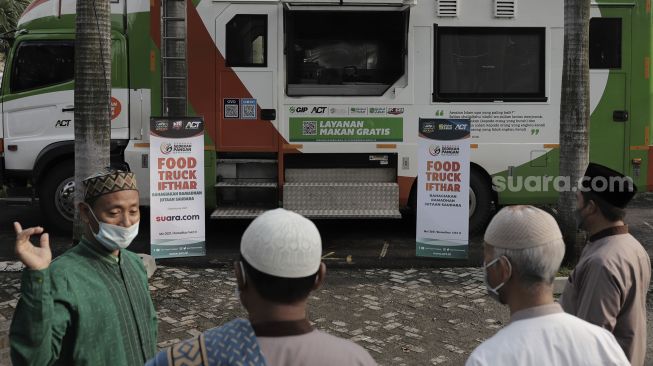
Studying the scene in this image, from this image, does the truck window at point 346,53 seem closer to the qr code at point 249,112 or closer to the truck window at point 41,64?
the qr code at point 249,112

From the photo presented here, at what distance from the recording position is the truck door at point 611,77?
939 cm

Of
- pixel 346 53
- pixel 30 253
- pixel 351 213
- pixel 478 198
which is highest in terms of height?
pixel 346 53

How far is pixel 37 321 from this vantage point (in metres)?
2.46

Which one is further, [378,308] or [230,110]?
[230,110]

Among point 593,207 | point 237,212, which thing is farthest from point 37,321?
point 237,212

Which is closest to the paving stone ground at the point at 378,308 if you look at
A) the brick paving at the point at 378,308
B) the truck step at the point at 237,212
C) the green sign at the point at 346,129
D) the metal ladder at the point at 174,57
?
the brick paving at the point at 378,308

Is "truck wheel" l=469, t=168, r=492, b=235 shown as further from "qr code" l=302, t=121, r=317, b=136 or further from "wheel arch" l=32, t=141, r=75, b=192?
"wheel arch" l=32, t=141, r=75, b=192

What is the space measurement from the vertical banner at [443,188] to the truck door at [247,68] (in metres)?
2.09

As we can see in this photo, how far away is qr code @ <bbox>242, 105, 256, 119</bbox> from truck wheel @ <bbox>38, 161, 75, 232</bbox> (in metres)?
2.43

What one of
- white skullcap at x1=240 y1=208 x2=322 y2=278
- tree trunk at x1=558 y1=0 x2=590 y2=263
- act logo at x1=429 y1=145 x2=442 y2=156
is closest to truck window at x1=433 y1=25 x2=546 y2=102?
act logo at x1=429 y1=145 x2=442 y2=156

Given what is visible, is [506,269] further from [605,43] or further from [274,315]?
[605,43]

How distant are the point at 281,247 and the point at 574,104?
6410 millimetres

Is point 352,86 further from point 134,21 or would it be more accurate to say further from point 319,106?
point 134,21

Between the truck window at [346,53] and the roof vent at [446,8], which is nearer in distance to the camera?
the roof vent at [446,8]
